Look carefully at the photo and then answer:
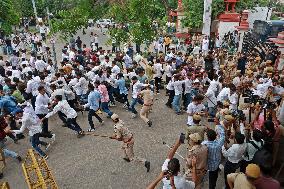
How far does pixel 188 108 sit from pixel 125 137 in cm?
208

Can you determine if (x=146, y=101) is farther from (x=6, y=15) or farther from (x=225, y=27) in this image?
(x=225, y=27)

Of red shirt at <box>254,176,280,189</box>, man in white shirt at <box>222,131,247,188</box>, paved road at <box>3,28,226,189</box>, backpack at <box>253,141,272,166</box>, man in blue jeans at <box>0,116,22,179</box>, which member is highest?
red shirt at <box>254,176,280,189</box>

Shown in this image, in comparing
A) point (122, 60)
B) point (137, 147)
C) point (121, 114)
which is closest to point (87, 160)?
point (137, 147)

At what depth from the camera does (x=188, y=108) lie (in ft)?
29.3

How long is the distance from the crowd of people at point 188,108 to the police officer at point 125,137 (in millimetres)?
26

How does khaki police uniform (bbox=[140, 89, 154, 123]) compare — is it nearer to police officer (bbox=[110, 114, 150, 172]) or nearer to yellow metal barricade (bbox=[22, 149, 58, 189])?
police officer (bbox=[110, 114, 150, 172])

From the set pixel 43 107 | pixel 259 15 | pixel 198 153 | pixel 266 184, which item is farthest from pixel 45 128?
pixel 259 15

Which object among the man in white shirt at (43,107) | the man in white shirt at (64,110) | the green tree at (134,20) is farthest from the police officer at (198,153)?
the green tree at (134,20)

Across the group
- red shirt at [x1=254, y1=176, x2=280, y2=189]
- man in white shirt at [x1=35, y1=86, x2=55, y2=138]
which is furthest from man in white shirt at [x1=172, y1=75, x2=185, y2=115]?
red shirt at [x1=254, y1=176, x2=280, y2=189]

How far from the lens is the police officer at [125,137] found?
311 inches

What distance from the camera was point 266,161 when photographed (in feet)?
18.0

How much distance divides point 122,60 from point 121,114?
4400 mm

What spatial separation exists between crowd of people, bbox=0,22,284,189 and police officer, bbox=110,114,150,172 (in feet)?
0.08

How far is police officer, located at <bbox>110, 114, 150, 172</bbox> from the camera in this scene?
7898 mm
